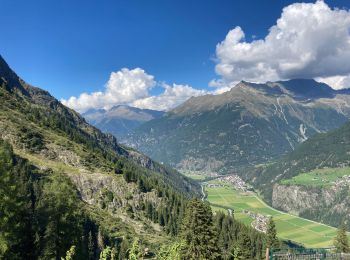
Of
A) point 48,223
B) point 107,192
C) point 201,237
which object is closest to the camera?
point 48,223

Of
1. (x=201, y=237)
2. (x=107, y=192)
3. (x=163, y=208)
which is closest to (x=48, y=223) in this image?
(x=201, y=237)

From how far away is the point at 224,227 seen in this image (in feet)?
562

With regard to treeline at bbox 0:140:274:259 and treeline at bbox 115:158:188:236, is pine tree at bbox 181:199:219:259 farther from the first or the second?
treeline at bbox 115:158:188:236

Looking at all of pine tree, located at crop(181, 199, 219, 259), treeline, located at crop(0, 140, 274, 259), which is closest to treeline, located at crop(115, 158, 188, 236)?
pine tree, located at crop(181, 199, 219, 259)

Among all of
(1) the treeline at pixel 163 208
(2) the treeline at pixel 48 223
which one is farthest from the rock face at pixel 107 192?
(2) the treeline at pixel 48 223

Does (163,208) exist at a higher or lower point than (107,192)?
lower

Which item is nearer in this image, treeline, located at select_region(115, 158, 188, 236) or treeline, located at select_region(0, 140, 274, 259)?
treeline, located at select_region(0, 140, 274, 259)

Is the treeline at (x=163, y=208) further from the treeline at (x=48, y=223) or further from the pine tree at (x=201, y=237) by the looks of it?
the treeline at (x=48, y=223)

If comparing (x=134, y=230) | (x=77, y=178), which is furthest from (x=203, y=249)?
(x=77, y=178)

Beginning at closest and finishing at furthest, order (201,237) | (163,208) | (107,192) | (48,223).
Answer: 1. (48,223)
2. (201,237)
3. (107,192)
4. (163,208)

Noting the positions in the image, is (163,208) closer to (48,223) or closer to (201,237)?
(201,237)

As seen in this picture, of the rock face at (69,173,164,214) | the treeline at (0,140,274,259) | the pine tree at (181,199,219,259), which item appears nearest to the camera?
the treeline at (0,140,274,259)

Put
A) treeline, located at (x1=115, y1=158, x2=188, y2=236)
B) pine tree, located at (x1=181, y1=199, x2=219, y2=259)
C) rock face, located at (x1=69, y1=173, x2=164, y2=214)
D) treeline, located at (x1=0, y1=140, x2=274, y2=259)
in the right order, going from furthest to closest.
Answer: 1. treeline, located at (x1=115, y1=158, x2=188, y2=236)
2. rock face, located at (x1=69, y1=173, x2=164, y2=214)
3. pine tree, located at (x1=181, y1=199, x2=219, y2=259)
4. treeline, located at (x1=0, y1=140, x2=274, y2=259)

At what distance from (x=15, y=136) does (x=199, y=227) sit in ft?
404
